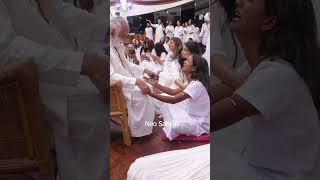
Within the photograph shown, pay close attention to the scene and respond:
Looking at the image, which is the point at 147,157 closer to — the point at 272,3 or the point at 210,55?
the point at 210,55

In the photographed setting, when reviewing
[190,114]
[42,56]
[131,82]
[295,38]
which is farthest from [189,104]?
[42,56]

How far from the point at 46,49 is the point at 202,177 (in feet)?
2.56

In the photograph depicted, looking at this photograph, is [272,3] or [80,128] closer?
[272,3]

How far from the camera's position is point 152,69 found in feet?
4.56

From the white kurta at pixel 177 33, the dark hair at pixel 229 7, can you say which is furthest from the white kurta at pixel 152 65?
the dark hair at pixel 229 7

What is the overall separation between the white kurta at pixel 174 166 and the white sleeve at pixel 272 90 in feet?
0.86

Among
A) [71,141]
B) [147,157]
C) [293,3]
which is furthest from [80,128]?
[293,3]

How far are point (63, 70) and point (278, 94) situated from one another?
0.82 meters

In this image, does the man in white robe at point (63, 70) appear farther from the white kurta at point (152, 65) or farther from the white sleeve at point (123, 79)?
the white kurta at point (152, 65)

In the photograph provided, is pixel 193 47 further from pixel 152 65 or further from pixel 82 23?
pixel 82 23

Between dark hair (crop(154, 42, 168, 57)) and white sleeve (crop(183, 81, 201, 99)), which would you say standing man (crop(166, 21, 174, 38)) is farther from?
white sleeve (crop(183, 81, 201, 99))

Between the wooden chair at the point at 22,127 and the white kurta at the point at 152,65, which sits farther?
the white kurta at the point at 152,65

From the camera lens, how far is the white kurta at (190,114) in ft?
4.53

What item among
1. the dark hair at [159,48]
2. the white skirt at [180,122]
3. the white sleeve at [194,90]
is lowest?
the white skirt at [180,122]
